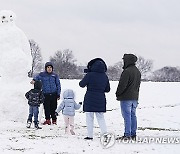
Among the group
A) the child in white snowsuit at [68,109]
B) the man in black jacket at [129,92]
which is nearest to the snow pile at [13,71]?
the child in white snowsuit at [68,109]

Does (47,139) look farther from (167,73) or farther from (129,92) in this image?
(167,73)

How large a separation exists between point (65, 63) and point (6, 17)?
77.7 metres

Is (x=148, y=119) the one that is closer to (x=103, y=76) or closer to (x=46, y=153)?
(x=103, y=76)

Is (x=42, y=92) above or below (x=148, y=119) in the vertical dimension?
above

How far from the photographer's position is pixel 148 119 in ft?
57.2

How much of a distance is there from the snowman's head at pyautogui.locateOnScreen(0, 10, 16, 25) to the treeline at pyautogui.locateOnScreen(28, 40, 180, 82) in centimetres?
5548

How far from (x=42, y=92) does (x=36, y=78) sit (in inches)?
20.3

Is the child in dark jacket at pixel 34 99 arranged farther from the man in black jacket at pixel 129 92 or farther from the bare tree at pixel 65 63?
the bare tree at pixel 65 63

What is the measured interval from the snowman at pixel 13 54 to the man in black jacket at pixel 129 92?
13.2 ft

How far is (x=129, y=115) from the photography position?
341 inches

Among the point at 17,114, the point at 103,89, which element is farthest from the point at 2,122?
the point at 103,89

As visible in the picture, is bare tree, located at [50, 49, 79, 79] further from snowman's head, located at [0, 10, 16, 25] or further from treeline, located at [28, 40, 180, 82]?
snowman's head, located at [0, 10, 16, 25]

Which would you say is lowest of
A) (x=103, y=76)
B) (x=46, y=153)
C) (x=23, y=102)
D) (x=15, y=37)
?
(x=46, y=153)

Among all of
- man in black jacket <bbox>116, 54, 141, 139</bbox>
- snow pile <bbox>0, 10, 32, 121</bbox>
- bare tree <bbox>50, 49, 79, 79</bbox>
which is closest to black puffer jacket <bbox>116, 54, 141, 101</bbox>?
man in black jacket <bbox>116, 54, 141, 139</bbox>
